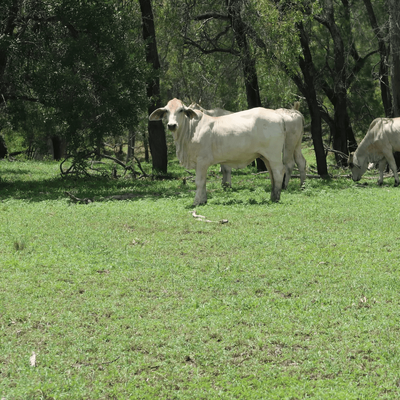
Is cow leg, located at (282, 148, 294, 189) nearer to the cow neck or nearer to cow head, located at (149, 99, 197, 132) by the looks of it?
the cow neck

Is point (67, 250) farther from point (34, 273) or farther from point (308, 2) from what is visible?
point (308, 2)

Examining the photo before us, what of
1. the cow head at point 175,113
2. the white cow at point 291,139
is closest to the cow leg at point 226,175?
the white cow at point 291,139

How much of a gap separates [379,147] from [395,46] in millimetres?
3578

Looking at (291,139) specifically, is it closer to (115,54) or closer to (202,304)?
(115,54)

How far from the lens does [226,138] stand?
11.4 meters

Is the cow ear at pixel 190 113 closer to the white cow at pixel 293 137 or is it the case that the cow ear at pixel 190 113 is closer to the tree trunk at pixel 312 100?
the white cow at pixel 293 137

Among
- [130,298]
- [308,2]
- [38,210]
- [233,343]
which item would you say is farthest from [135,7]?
[233,343]

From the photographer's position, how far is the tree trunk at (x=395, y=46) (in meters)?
16.9

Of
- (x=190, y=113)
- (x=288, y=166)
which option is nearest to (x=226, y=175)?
(x=288, y=166)

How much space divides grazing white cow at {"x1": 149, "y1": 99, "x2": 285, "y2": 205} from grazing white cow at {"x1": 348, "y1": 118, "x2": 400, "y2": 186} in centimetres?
544

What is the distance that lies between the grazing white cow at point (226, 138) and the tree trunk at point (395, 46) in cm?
787

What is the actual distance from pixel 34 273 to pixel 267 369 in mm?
3655

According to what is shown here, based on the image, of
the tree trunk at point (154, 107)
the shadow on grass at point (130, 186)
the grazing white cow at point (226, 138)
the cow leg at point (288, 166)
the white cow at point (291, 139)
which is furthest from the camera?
the tree trunk at point (154, 107)

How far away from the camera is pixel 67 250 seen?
801 cm
